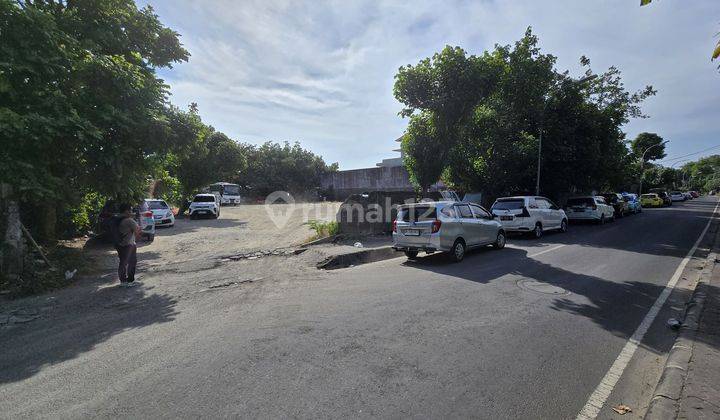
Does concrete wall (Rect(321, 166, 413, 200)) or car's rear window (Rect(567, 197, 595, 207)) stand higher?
concrete wall (Rect(321, 166, 413, 200))

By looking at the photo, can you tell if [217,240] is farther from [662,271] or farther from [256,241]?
[662,271]

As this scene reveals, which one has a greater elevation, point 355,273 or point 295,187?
point 295,187

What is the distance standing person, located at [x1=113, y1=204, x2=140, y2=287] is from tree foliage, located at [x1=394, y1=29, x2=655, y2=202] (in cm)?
1352

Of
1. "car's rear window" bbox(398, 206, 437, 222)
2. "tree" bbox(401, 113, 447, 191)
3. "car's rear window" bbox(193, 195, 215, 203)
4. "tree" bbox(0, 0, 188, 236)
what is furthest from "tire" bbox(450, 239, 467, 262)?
"car's rear window" bbox(193, 195, 215, 203)

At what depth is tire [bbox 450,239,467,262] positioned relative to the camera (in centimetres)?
955

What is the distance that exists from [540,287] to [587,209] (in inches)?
618

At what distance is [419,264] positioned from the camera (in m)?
9.48

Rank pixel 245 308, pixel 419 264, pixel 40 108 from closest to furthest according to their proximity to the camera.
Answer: pixel 245 308, pixel 40 108, pixel 419 264

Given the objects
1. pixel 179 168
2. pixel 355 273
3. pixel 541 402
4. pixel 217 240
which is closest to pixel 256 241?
pixel 217 240

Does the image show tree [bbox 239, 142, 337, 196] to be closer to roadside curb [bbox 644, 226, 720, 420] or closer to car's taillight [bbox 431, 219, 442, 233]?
car's taillight [bbox 431, 219, 442, 233]

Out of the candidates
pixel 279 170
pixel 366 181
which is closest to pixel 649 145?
pixel 366 181

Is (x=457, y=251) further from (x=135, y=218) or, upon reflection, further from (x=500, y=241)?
(x=135, y=218)

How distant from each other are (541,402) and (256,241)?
12.0m

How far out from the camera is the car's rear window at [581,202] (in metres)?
19.5
